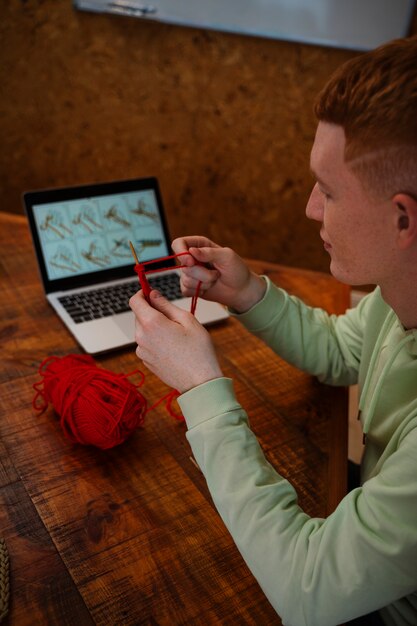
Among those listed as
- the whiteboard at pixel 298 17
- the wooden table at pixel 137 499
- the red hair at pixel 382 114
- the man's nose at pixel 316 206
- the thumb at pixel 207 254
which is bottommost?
the wooden table at pixel 137 499

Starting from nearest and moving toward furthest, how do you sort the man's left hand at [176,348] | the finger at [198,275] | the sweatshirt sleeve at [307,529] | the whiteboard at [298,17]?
the sweatshirt sleeve at [307,529]
the man's left hand at [176,348]
the finger at [198,275]
the whiteboard at [298,17]

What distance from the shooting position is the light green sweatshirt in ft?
1.77

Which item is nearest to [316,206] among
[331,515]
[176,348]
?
[176,348]

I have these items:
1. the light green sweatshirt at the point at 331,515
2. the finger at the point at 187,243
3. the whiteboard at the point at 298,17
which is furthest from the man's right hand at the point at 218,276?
the whiteboard at the point at 298,17

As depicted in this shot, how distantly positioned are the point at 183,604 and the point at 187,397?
0.23m

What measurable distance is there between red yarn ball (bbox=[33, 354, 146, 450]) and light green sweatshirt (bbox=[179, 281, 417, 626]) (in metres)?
0.15

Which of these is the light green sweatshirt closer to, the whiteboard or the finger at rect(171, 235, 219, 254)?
the finger at rect(171, 235, 219, 254)

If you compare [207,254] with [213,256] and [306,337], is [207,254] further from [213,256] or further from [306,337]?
[306,337]

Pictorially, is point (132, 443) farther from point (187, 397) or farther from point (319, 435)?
point (319, 435)

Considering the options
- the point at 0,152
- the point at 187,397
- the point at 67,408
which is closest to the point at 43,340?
the point at 67,408

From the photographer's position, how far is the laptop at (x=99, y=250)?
1076mm

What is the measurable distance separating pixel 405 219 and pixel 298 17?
6.29ft

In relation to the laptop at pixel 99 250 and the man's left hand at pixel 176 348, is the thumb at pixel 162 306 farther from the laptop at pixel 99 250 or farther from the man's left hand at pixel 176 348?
the laptop at pixel 99 250

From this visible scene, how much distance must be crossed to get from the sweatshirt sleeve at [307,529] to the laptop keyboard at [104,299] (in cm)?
48
